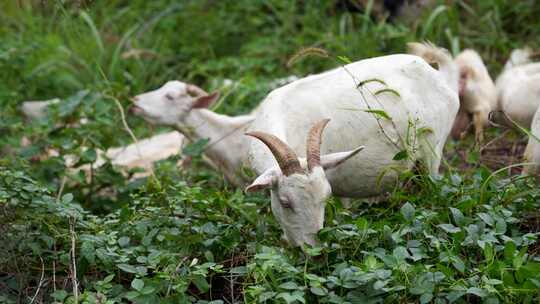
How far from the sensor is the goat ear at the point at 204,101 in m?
6.32

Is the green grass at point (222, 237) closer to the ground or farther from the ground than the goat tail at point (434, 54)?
closer to the ground

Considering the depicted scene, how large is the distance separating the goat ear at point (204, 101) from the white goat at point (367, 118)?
4.32ft

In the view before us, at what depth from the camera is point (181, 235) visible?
4.35 metres

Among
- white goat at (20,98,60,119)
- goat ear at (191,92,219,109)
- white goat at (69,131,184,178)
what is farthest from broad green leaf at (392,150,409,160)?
white goat at (20,98,60,119)

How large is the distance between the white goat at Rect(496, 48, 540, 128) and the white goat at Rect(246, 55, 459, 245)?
1207 millimetres

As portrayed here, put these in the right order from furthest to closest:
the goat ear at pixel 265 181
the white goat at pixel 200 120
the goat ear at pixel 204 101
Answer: the goat ear at pixel 204 101 < the white goat at pixel 200 120 < the goat ear at pixel 265 181

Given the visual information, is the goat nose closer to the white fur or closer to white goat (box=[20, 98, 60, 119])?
white goat (box=[20, 98, 60, 119])

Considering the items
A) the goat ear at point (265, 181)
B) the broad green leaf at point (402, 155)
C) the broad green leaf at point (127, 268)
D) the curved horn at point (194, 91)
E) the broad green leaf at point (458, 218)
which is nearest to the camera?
the broad green leaf at point (127, 268)

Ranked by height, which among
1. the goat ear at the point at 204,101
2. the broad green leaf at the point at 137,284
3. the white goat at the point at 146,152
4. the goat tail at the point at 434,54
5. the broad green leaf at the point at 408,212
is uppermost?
the goat tail at the point at 434,54

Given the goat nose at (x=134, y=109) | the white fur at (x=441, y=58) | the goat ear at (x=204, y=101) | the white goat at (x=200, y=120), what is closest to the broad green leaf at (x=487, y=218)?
the white fur at (x=441, y=58)

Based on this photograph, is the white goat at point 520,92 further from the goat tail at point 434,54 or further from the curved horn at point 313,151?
the curved horn at point 313,151

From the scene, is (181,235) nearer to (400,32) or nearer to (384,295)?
(384,295)

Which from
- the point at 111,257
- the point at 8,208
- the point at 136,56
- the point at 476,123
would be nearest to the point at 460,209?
the point at 111,257

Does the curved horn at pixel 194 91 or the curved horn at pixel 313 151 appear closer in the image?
the curved horn at pixel 313 151
